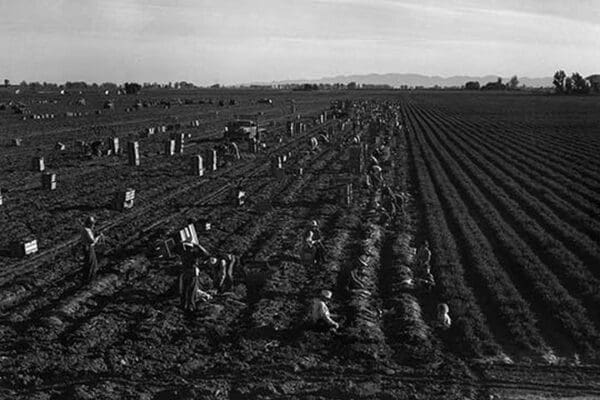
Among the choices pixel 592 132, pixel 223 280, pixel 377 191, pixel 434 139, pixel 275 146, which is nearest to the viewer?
pixel 223 280

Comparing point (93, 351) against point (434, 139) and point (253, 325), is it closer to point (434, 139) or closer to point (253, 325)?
point (253, 325)

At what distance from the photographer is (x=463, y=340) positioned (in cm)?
1214

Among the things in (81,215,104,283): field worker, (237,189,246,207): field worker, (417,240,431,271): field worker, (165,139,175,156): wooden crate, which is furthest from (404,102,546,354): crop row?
(165,139,175,156): wooden crate

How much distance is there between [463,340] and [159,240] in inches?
327

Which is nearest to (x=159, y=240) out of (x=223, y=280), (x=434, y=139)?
(x=223, y=280)

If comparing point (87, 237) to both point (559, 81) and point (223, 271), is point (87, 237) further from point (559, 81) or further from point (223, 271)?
point (559, 81)

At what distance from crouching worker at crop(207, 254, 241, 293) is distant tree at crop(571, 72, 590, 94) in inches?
6603

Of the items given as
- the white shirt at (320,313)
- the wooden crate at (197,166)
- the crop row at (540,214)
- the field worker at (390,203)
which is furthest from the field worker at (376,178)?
the white shirt at (320,313)

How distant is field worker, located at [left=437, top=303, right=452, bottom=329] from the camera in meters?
12.8

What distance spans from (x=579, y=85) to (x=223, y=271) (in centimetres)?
17238

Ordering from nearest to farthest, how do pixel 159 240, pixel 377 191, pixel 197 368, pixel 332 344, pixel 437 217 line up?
pixel 197 368 < pixel 332 344 < pixel 159 240 < pixel 437 217 < pixel 377 191

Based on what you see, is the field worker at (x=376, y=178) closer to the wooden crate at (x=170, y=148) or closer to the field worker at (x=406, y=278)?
the field worker at (x=406, y=278)

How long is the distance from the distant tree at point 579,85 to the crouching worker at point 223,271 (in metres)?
168

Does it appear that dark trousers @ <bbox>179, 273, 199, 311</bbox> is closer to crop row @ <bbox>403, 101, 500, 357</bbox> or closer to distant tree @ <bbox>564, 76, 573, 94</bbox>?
crop row @ <bbox>403, 101, 500, 357</bbox>
